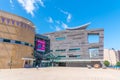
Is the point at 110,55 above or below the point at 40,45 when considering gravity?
below

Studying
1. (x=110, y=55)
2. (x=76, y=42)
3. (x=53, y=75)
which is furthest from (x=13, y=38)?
(x=110, y=55)

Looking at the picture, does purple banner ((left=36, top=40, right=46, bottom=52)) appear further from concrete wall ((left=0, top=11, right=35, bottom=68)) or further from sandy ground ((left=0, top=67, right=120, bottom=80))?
sandy ground ((left=0, top=67, right=120, bottom=80))

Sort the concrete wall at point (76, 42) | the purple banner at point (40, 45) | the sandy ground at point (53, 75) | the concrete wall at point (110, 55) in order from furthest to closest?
the concrete wall at point (110, 55)
the purple banner at point (40, 45)
the concrete wall at point (76, 42)
the sandy ground at point (53, 75)

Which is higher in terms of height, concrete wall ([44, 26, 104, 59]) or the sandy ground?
concrete wall ([44, 26, 104, 59])

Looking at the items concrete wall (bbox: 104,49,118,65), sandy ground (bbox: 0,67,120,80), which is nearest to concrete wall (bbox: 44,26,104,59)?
sandy ground (bbox: 0,67,120,80)

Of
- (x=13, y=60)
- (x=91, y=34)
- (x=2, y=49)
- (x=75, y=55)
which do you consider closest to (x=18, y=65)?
(x=13, y=60)

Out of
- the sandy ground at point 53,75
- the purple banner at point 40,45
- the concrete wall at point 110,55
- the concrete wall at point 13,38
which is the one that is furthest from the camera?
the concrete wall at point 110,55

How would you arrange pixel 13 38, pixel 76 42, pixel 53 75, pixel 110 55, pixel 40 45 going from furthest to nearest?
pixel 110 55
pixel 76 42
pixel 40 45
pixel 13 38
pixel 53 75

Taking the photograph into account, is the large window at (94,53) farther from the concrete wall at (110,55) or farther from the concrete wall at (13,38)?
the concrete wall at (110,55)

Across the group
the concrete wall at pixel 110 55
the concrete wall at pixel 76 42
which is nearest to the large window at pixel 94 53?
the concrete wall at pixel 76 42

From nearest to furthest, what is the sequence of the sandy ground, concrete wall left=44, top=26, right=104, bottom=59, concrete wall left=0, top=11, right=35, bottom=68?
the sandy ground
concrete wall left=0, top=11, right=35, bottom=68
concrete wall left=44, top=26, right=104, bottom=59

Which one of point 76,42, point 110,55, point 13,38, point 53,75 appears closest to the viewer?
point 53,75

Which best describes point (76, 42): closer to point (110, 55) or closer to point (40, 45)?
point (40, 45)

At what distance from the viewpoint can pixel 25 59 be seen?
4700 centimetres
